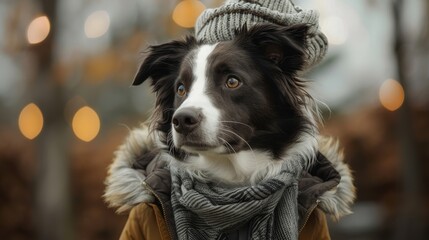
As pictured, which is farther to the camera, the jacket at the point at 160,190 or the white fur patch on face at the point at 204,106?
the jacket at the point at 160,190

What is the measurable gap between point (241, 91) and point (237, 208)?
1.84ft

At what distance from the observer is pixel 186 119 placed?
3.55 metres

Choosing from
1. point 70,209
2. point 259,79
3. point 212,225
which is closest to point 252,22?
point 259,79

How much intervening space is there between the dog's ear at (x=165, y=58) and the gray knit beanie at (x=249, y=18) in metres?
0.12

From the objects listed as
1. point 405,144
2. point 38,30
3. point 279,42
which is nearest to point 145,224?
point 279,42

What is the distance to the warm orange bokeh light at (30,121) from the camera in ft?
38.7

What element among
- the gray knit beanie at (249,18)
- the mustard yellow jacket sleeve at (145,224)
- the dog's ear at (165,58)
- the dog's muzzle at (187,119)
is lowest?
the mustard yellow jacket sleeve at (145,224)

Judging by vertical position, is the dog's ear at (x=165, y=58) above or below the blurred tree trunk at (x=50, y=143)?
above

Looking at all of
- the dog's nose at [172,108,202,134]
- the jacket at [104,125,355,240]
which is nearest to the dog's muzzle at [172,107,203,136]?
the dog's nose at [172,108,202,134]

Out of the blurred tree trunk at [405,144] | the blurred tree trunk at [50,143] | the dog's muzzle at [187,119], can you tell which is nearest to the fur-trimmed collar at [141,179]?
the dog's muzzle at [187,119]

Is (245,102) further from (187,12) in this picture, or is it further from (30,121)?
(30,121)

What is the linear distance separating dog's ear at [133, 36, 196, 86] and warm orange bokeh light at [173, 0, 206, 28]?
700 cm

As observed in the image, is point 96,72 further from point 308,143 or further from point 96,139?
point 308,143

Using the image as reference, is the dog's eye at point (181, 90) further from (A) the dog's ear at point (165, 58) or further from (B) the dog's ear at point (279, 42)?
(B) the dog's ear at point (279, 42)
